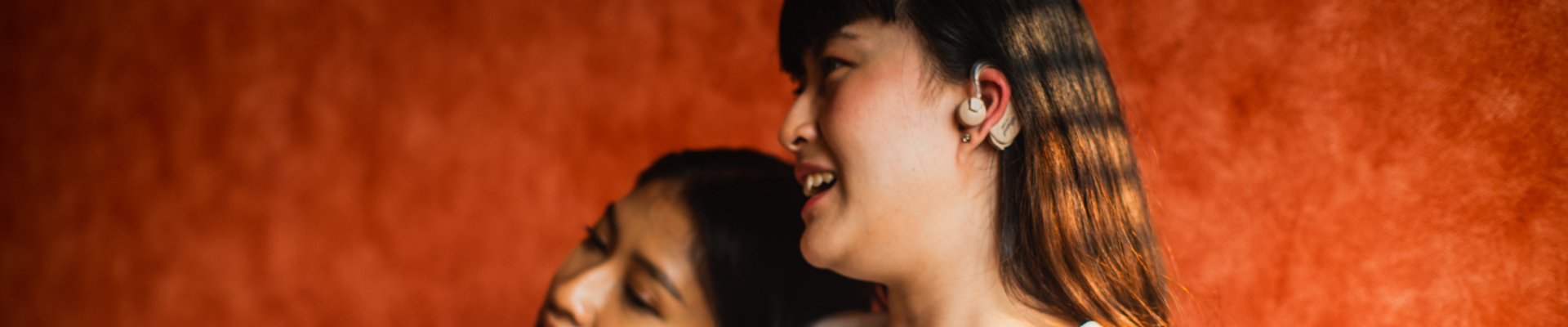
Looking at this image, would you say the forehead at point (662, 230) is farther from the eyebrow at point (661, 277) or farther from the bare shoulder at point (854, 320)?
the bare shoulder at point (854, 320)

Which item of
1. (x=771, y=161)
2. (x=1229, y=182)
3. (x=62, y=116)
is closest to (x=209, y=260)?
(x=62, y=116)

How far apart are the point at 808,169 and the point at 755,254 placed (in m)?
0.18

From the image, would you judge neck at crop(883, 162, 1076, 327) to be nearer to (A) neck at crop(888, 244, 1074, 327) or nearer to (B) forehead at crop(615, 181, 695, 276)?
(A) neck at crop(888, 244, 1074, 327)

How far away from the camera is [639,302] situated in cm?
84

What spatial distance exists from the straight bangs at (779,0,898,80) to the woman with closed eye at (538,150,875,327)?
0.16 m

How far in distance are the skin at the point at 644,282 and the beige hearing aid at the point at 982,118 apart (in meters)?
0.32

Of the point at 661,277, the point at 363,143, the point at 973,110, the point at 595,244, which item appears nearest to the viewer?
the point at 973,110

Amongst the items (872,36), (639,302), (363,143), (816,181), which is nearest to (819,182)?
(816,181)

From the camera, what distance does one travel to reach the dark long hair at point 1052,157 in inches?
25.3

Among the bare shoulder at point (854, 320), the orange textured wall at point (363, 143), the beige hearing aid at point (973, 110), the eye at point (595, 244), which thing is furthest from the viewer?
the orange textured wall at point (363, 143)

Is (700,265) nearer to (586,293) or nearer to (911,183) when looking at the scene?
(586,293)

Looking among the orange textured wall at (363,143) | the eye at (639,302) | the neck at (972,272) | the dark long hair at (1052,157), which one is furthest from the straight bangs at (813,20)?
the orange textured wall at (363,143)

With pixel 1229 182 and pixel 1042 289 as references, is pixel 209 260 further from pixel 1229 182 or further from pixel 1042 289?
pixel 1229 182

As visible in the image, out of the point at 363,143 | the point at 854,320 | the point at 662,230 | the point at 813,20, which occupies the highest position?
the point at 363,143
